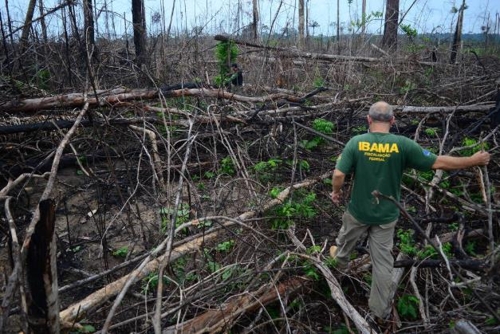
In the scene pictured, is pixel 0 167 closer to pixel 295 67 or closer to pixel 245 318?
pixel 245 318

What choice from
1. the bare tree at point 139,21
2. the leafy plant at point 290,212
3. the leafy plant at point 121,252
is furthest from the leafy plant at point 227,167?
the bare tree at point 139,21

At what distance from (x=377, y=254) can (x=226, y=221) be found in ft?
4.34

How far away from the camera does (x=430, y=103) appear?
6.72 meters

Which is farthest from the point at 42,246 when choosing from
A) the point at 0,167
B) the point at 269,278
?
the point at 0,167

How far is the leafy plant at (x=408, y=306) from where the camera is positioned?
8.55 feet

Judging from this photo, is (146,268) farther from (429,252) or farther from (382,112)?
(429,252)

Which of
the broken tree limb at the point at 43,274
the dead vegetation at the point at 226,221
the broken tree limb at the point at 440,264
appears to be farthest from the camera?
the dead vegetation at the point at 226,221

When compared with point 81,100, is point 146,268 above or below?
below

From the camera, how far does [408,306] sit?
2643 millimetres

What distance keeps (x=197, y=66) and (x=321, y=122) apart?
2.66 metres

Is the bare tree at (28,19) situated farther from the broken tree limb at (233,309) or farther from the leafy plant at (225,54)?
the broken tree limb at (233,309)

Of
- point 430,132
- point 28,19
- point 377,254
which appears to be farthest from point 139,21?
point 377,254

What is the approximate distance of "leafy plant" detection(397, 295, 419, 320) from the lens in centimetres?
261

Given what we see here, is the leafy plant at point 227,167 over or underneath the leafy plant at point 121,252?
over
